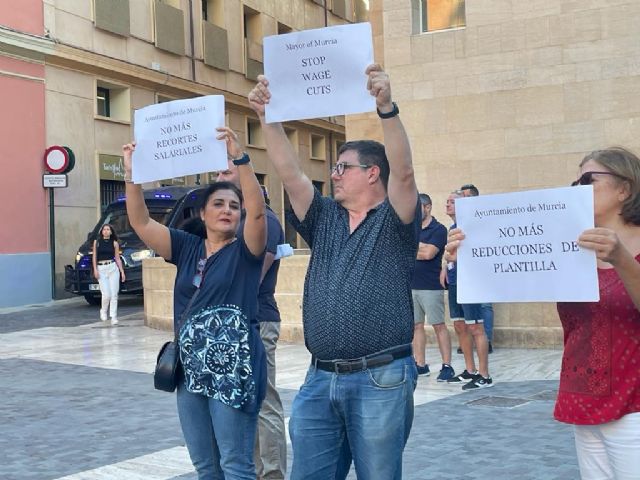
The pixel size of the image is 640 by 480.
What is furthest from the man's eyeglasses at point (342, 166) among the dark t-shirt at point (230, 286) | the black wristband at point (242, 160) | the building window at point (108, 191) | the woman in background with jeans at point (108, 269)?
the building window at point (108, 191)

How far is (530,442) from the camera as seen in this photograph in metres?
6.73

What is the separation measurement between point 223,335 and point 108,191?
2189cm

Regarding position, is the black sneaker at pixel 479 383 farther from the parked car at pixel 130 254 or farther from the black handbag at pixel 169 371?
the parked car at pixel 130 254

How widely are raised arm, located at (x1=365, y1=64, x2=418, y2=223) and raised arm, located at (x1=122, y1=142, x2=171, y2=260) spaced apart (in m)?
1.36

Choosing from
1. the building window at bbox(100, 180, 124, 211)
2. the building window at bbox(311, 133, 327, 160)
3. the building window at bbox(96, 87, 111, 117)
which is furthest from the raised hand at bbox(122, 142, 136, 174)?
the building window at bbox(311, 133, 327, 160)

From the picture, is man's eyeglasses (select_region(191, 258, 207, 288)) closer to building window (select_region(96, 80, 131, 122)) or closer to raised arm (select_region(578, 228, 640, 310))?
raised arm (select_region(578, 228, 640, 310))

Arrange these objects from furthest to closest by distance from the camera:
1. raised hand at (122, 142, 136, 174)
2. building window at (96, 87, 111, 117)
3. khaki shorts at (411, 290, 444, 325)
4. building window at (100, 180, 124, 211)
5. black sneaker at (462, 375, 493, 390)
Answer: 1. building window at (96, 87, 111, 117)
2. building window at (100, 180, 124, 211)
3. khaki shorts at (411, 290, 444, 325)
4. black sneaker at (462, 375, 493, 390)
5. raised hand at (122, 142, 136, 174)

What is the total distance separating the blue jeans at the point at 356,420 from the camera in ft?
11.8

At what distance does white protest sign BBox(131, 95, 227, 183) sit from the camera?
4.49 meters

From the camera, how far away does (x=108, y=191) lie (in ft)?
83.3

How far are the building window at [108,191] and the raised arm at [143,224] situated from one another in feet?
67.7

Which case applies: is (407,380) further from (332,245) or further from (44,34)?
(44,34)


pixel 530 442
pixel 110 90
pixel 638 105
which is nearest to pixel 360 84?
pixel 530 442

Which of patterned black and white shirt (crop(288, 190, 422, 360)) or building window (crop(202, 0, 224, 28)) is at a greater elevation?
building window (crop(202, 0, 224, 28))
